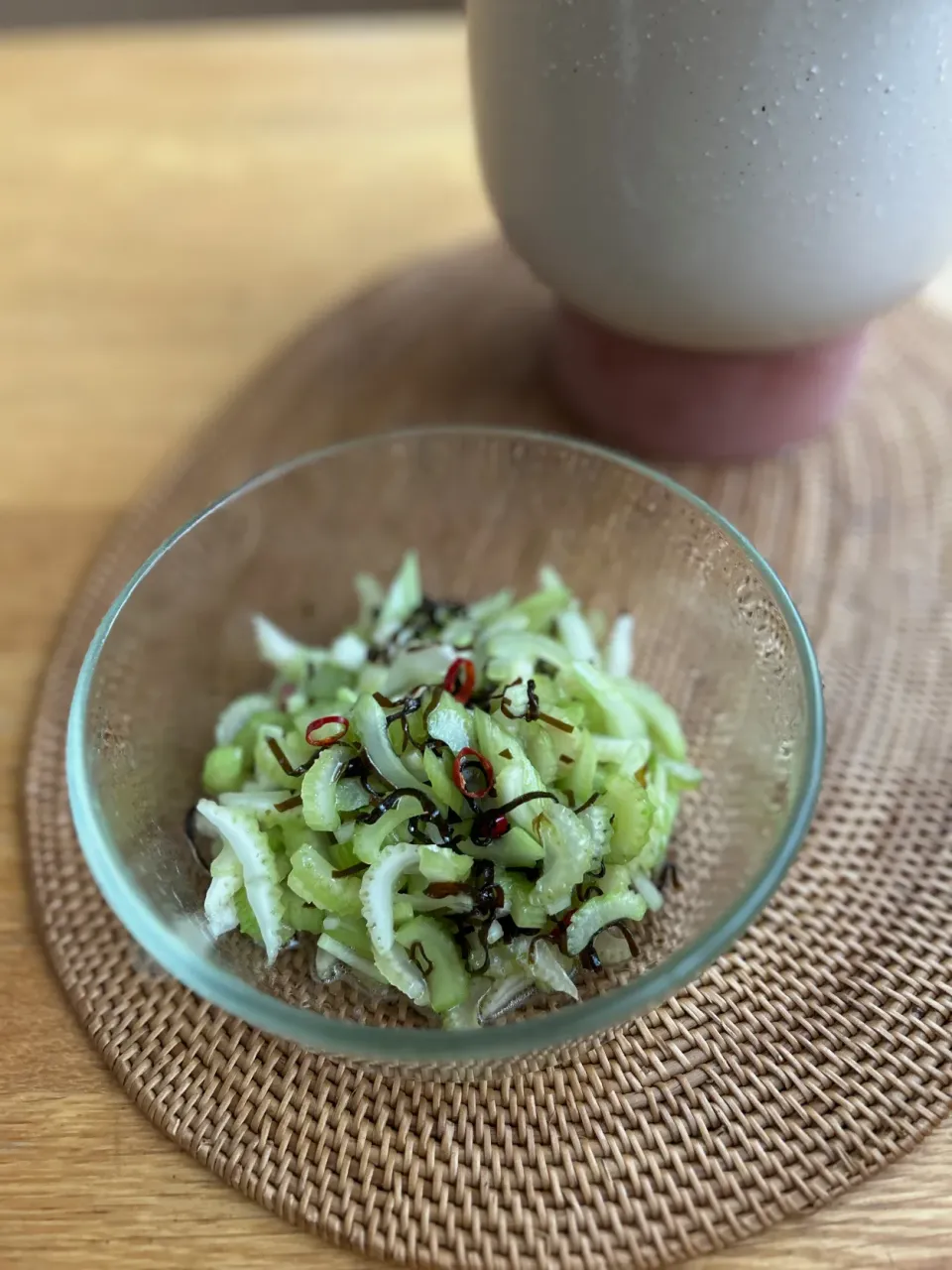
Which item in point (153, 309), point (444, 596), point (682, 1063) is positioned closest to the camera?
point (682, 1063)

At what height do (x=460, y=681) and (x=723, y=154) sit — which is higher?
(x=723, y=154)

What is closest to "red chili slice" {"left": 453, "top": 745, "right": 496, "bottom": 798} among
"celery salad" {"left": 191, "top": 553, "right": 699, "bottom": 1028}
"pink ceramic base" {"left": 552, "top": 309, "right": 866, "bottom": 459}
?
"celery salad" {"left": 191, "top": 553, "right": 699, "bottom": 1028}

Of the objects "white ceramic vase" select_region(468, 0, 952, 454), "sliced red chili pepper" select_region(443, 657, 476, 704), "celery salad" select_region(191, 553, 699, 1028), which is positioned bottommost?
"celery salad" select_region(191, 553, 699, 1028)

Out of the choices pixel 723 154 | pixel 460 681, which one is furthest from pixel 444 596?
pixel 723 154

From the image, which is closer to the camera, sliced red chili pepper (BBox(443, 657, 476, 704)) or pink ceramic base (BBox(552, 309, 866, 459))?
sliced red chili pepper (BBox(443, 657, 476, 704))

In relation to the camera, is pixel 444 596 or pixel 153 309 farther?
pixel 153 309

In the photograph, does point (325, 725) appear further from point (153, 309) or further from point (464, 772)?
point (153, 309)

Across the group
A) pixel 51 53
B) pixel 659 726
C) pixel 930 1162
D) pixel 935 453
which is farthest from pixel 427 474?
pixel 51 53

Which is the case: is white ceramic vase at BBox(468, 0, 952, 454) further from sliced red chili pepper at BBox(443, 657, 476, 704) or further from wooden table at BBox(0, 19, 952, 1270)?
wooden table at BBox(0, 19, 952, 1270)

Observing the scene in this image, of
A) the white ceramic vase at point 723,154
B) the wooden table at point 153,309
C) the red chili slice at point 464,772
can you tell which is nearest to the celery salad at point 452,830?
the red chili slice at point 464,772
